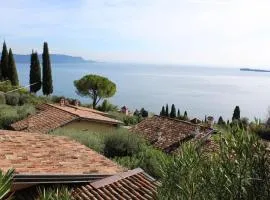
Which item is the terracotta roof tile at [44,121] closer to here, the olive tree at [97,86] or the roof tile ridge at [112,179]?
the roof tile ridge at [112,179]

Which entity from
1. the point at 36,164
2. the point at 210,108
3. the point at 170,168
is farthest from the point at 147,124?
the point at 210,108

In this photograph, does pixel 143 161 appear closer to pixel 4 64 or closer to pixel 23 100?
pixel 23 100

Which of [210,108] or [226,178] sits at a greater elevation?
[226,178]

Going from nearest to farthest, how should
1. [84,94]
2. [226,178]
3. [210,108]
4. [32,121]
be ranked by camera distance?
[226,178]
[32,121]
[84,94]
[210,108]

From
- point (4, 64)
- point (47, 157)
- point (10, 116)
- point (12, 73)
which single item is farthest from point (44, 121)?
point (4, 64)

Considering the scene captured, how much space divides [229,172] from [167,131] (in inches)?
867

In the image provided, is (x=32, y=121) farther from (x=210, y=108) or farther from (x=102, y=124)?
(x=210, y=108)

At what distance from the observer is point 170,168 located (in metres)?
5.71

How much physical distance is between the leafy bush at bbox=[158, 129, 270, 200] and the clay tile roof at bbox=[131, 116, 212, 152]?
693 inches

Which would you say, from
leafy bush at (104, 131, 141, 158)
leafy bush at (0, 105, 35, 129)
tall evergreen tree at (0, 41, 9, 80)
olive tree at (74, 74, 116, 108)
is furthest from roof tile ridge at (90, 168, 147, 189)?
tall evergreen tree at (0, 41, 9, 80)

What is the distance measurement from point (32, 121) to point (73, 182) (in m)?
15.3

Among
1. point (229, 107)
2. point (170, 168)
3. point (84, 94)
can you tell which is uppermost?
point (170, 168)

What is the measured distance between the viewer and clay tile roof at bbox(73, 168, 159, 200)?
429 inches

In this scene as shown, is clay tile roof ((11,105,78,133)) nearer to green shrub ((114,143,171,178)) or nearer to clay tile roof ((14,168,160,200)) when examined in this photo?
green shrub ((114,143,171,178))
